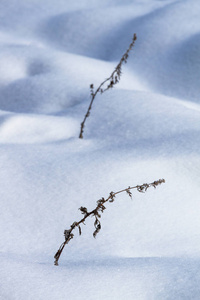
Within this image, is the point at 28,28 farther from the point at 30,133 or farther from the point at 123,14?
the point at 30,133

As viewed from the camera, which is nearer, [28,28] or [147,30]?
[147,30]

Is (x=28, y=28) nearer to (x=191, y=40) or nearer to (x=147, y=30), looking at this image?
(x=147, y=30)

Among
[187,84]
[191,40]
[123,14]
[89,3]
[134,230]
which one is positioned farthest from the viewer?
[89,3]

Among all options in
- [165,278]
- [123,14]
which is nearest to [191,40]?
[123,14]

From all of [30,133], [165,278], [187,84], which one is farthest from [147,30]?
[165,278]

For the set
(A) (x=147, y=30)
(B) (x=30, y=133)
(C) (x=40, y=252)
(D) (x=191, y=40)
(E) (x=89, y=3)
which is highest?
(E) (x=89, y=3)

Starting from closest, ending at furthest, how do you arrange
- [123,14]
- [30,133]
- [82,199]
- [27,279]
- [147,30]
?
1. [27,279]
2. [82,199]
3. [30,133]
4. [147,30]
5. [123,14]

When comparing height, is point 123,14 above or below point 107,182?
above
